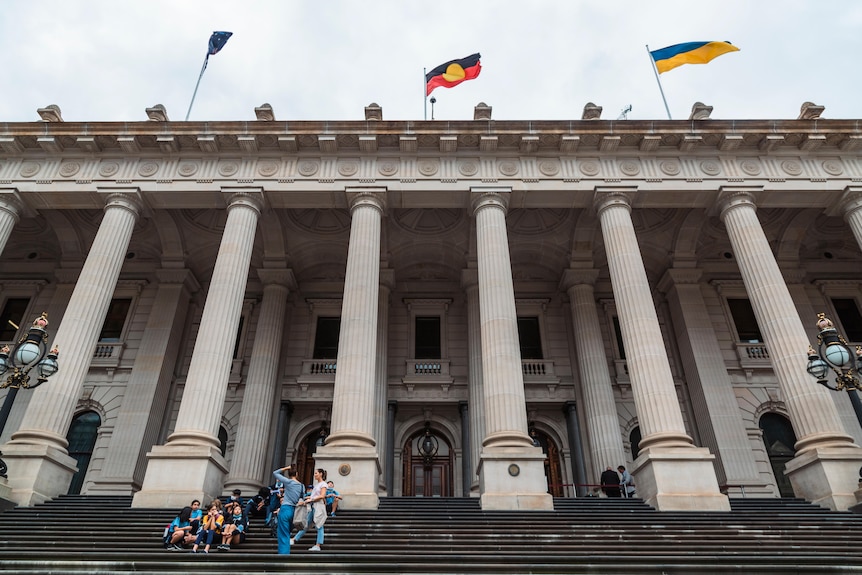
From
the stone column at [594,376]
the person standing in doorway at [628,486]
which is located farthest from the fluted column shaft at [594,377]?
the person standing in doorway at [628,486]

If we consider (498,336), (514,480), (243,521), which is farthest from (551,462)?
(243,521)

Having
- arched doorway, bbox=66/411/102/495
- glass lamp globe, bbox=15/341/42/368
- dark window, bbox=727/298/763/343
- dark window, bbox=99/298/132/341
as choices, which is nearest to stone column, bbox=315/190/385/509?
glass lamp globe, bbox=15/341/42/368

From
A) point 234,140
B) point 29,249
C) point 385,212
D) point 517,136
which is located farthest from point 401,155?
point 29,249

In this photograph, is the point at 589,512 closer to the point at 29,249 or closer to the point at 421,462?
the point at 421,462

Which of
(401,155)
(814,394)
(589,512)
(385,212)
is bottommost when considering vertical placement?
(589,512)

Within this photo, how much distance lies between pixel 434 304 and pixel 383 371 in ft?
13.9

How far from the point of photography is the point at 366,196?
56.0ft

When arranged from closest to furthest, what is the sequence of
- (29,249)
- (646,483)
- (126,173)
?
(646,483)
(126,173)
(29,249)

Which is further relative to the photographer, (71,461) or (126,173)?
(126,173)

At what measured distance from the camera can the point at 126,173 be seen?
17375 mm

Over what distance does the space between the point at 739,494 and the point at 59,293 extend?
83.2 feet

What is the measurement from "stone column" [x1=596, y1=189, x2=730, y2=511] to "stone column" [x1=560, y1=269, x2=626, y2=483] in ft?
14.8

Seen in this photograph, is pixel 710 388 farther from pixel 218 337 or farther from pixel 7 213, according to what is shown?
pixel 7 213

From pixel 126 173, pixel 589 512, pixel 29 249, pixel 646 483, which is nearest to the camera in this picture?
pixel 589 512
